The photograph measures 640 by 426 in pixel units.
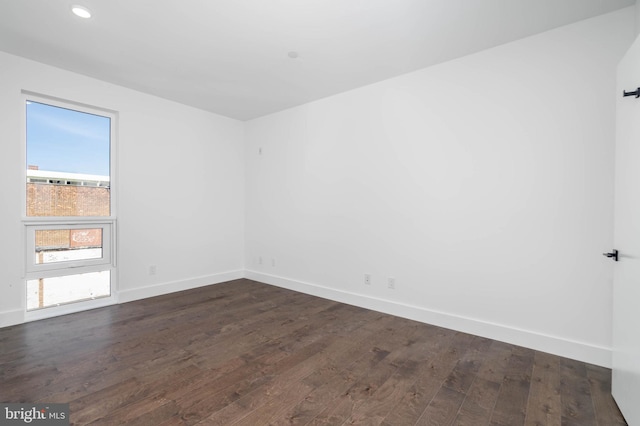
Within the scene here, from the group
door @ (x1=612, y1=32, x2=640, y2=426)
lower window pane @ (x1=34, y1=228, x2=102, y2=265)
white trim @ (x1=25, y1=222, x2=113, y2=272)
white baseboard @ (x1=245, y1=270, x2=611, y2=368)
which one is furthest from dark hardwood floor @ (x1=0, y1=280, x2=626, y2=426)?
lower window pane @ (x1=34, y1=228, x2=102, y2=265)

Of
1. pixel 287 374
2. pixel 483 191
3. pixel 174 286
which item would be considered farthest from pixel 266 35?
pixel 174 286

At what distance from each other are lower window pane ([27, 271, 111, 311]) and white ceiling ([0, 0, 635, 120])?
8.20 feet

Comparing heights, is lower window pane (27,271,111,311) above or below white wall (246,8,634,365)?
below

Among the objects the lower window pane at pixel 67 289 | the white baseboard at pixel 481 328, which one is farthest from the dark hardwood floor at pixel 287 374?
the lower window pane at pixel 67 289

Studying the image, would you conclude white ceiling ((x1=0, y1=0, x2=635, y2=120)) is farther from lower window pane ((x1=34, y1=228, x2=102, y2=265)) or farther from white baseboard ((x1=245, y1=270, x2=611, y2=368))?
white baseboard ((x1=245, y1=270, x2=611, y2=368))

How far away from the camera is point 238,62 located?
10.4 feet

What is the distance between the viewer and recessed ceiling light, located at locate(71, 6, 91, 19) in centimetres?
231

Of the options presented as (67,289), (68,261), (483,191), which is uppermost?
(483,191)

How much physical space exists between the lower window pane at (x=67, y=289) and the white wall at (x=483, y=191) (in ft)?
8.88

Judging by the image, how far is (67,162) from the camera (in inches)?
139

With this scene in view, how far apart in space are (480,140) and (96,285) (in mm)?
4872

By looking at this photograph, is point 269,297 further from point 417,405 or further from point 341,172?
point 417,405

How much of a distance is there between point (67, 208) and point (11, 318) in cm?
127

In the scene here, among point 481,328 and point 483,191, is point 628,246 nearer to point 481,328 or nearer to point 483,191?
point 483,191
